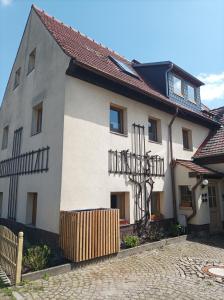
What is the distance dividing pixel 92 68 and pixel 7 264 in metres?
6.62

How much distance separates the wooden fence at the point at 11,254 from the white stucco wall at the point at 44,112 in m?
1.58

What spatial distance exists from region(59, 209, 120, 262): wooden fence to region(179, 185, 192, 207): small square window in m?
4.97

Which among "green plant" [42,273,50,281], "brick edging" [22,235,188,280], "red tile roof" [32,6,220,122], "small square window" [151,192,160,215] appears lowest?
"green plant" [42,273,50,281]

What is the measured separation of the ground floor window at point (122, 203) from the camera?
9.27 m

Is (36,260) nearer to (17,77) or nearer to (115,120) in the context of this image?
(115,120)

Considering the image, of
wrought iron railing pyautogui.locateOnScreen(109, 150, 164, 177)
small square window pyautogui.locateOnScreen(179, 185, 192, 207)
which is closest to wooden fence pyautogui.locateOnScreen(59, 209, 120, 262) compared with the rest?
wrought iron railing pyautogui.locateOnScreen(109, 150, 164, 177)

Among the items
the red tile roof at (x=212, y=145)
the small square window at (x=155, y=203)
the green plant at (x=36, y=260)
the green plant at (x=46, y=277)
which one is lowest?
the green plant at (x=46, y=277)

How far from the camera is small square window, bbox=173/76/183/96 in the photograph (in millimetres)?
13436

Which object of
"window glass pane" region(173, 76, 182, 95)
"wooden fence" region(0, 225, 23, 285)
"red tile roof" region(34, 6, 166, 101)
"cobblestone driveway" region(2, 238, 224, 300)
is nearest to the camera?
"cobblestone driveway" region(2, 238, 224, 300)

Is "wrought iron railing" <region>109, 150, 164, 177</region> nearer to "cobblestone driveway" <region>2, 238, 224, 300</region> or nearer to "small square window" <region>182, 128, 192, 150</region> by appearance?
"small square window" <region>182, 128, 192, 150</region>

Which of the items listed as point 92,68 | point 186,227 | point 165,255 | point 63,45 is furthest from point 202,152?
point 63,45

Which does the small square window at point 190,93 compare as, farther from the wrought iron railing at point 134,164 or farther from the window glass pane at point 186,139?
the wrought iron railing at point 134,164

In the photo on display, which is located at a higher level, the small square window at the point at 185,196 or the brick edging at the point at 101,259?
the small square window at the point at 185,196

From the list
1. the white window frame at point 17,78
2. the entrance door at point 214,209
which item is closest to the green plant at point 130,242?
the entrance door at point 214,209
